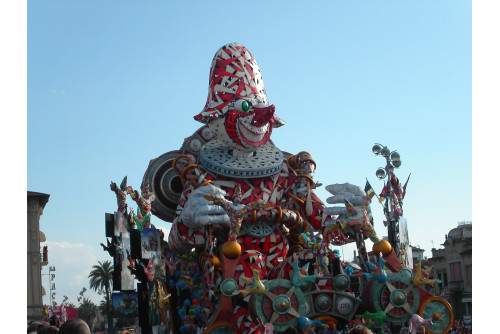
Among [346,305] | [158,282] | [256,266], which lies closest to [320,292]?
[346,305]

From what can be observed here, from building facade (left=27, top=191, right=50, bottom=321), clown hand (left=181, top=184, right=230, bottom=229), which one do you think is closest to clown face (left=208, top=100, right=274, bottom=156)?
clown hand (left=181, top=184, right=230, bottom=229)

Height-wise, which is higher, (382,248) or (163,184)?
(163,184)

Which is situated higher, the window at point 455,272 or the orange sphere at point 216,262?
the orange sphere at point 216,262

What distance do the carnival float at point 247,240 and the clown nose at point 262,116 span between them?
0.9 inches

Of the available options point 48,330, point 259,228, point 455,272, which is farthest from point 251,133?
point 455,272

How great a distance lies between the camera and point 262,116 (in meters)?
13.1

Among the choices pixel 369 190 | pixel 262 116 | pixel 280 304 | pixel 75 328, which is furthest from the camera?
pixel 369 190

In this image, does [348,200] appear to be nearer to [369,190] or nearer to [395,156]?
[369,190]

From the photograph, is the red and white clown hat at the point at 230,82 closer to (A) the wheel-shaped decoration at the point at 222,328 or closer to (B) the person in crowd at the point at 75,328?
(A) the wheel-shaped decoration at the point at 222,328

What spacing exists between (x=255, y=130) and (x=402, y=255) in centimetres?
430

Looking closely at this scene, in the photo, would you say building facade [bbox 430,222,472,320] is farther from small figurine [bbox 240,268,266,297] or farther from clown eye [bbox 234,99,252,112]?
small figurine [bbox 240,268,266,297]

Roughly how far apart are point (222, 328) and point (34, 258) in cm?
2174

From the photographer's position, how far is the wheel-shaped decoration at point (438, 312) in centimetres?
1192

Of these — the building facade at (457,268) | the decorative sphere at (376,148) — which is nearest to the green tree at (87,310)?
the building facade at (457,268)
